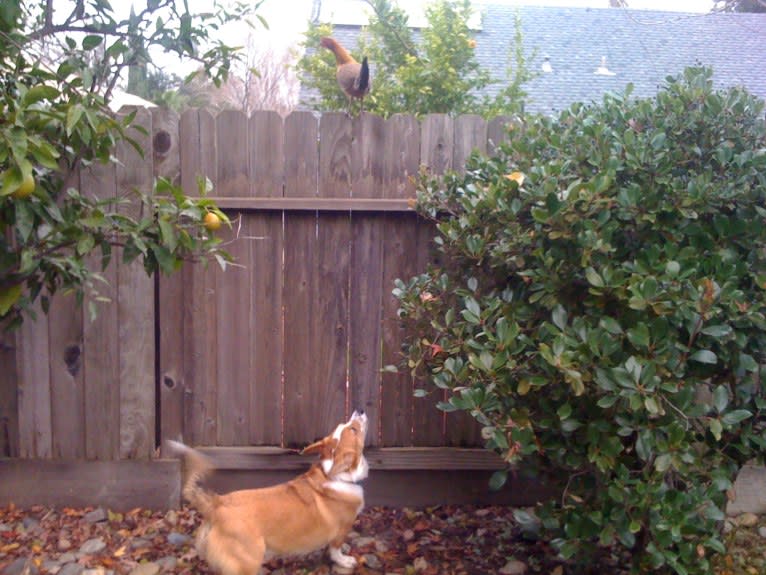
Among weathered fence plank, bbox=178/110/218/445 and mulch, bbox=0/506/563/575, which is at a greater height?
weathered fence plank, bbox=178/110/218/445

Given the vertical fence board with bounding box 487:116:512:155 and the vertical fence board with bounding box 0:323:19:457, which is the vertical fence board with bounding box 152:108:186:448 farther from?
the vertical fence board with bounding box 487:116:512:155

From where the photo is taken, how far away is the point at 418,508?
4336mm

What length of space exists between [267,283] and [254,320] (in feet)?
0.73

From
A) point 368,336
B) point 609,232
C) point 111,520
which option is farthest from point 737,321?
point 111,520

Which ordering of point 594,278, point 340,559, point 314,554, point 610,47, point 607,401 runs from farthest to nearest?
point 610,47 < point 314,554 < point 340,559 < point 594,278 < point 607,401

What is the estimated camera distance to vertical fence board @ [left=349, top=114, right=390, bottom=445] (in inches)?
163

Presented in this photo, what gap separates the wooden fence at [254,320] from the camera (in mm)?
4090

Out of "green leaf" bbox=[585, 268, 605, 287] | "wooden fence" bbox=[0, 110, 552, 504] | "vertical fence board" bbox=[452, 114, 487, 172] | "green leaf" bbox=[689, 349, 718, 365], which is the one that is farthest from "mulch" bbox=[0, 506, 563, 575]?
"vertical fence board" bbox=[452, 114, 487, 172]

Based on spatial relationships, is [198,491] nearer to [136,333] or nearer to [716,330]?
[136,333]

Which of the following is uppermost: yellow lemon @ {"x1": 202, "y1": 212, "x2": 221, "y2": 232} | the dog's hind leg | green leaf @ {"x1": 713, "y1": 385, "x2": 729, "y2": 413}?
yellow lemon @ {"x1": 202, "y1": 212, "x2": 221, "y2": 232}

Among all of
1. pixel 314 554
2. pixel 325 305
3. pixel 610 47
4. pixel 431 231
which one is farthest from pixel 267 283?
pixel 610 47

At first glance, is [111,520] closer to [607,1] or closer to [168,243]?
[168,243]

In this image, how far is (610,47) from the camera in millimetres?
14812

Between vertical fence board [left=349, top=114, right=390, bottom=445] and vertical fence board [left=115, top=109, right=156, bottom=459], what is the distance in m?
1.12
